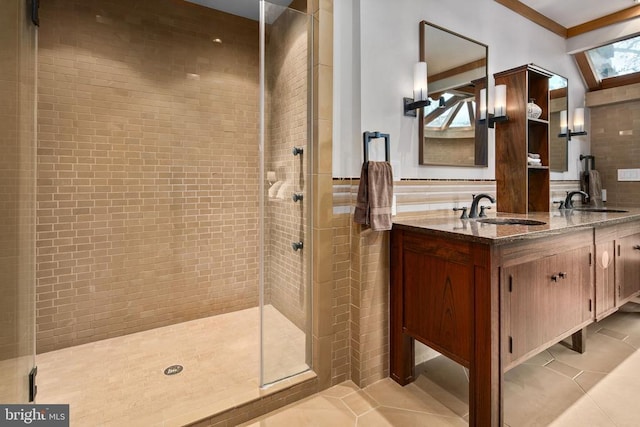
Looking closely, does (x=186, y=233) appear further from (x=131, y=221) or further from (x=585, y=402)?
(x=585, y=402)

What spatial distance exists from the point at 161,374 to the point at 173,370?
0.07 m

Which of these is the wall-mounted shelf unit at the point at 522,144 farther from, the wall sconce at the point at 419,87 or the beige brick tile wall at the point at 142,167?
the beige brick tile wall at the point at 142,167

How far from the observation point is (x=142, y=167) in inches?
98.1

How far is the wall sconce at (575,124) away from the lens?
3.19 metres

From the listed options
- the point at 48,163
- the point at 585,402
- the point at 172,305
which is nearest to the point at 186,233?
the point at 172,305

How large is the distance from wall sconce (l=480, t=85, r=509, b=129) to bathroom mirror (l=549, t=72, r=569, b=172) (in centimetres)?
118

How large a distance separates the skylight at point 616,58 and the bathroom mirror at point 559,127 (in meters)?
0.41

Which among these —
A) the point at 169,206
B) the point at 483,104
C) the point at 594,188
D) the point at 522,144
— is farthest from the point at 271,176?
the point at 594,188

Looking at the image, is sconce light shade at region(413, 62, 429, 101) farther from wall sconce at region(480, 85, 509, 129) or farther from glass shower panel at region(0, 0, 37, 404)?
glass shower panel at region(0, 0, 37, 404)

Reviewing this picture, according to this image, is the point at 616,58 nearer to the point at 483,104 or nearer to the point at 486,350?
the point at 483,104

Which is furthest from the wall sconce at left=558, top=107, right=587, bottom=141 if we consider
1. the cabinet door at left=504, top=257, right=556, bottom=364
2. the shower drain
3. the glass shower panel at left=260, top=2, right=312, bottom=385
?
the shower drain

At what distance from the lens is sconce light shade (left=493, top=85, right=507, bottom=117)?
2.39 metres

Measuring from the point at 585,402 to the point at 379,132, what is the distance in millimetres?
1826

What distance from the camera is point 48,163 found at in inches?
84.7
